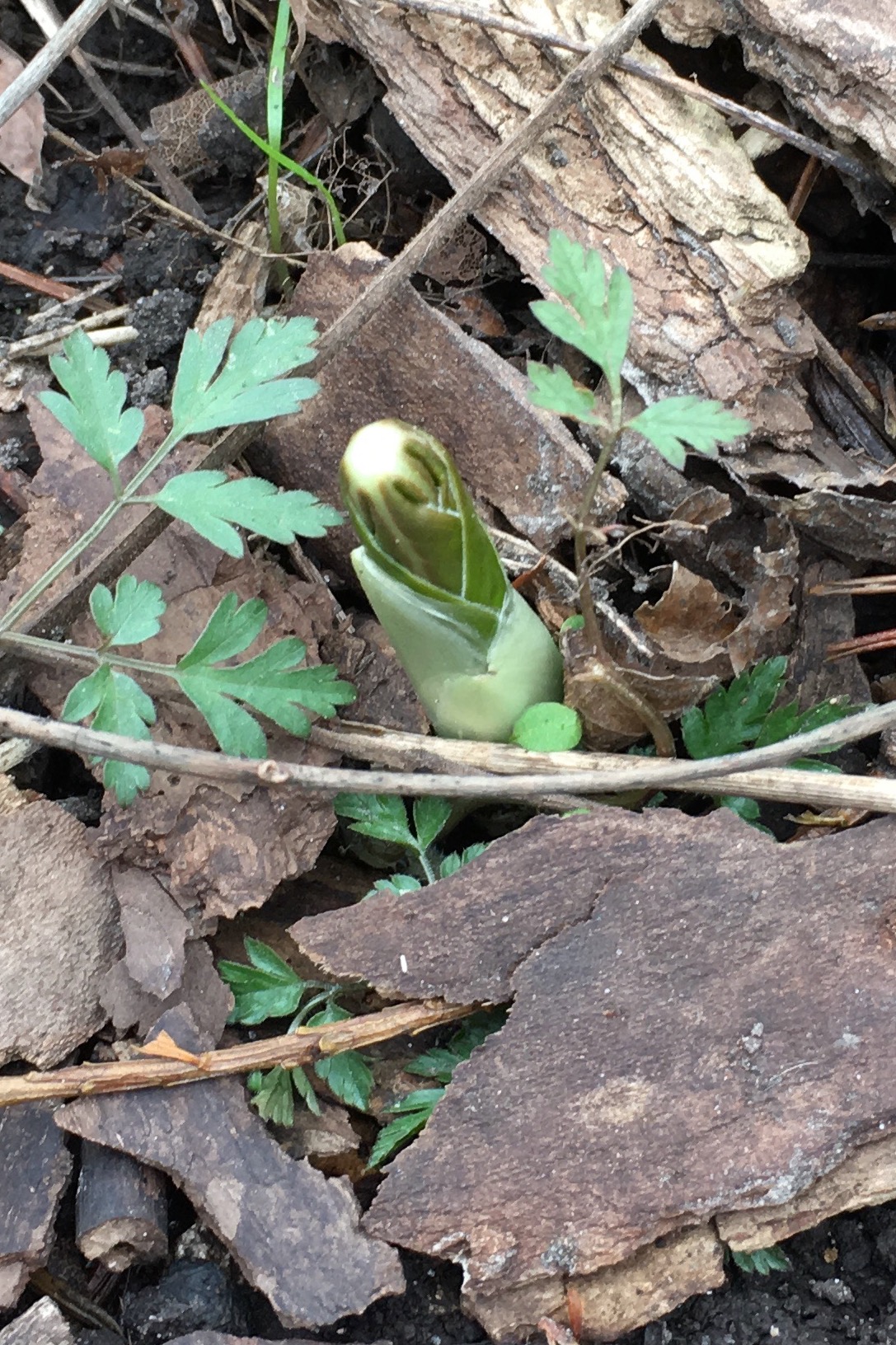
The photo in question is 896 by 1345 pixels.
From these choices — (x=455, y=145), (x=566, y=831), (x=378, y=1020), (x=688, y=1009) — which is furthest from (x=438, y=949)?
(x=455, y=145)

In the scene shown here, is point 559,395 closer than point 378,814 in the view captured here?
Yes

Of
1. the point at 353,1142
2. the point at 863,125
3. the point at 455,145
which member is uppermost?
the point at 455,145

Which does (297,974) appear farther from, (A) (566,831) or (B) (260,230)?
(B) (260,230)

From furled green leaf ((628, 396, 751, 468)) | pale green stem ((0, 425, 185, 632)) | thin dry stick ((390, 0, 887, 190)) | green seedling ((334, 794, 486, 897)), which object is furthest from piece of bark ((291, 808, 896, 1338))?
thin dry stick ((390, 0, 887, 190))

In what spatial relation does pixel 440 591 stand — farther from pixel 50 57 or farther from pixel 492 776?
pixel 50 57

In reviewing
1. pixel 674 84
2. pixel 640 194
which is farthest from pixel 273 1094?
pixel 674 84

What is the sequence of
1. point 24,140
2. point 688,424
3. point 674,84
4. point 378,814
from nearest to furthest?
point 688,424
point 378,814
point 674,84
point 24,140
